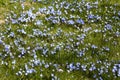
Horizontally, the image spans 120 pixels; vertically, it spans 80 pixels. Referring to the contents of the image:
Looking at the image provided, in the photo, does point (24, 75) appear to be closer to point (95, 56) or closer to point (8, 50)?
point (8, 50)

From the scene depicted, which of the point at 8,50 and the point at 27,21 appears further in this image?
the point at 27,21

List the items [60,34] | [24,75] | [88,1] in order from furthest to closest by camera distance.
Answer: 1. [88,1]
2. [60,34]
3. [24,75]

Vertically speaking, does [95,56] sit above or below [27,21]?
below

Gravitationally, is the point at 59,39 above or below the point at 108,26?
above

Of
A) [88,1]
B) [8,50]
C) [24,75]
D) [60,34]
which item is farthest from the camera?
[88,1]

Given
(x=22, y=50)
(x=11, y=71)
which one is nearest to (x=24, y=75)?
(x=11, y=71)

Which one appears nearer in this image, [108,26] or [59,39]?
[59,39]

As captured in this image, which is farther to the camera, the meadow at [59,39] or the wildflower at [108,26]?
the wildflower at [108,26]

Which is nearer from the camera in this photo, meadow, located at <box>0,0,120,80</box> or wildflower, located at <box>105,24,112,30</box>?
meadow, located at <box>0,0,120,80</box>
